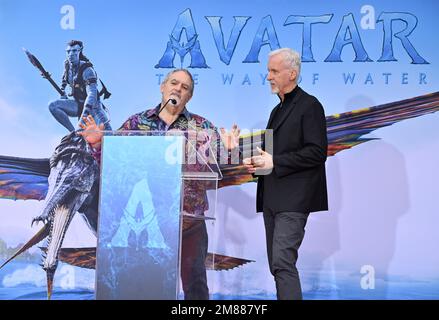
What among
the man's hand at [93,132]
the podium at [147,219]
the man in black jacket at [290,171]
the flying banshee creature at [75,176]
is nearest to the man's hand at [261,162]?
the man in black jacket at [290,171]

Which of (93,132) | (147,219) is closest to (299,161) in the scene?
(147,219)

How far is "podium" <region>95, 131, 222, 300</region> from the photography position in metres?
2.95

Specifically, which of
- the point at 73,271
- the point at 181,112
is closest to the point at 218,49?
the point at 181,112

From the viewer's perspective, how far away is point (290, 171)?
342 cm

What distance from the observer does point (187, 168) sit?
9.95 ft

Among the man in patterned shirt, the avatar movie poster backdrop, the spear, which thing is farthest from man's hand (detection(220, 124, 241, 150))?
the spear

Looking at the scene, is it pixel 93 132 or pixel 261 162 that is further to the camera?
pixel 93 132

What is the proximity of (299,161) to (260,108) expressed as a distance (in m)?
1.41

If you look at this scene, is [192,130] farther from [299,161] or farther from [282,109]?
[299,161]

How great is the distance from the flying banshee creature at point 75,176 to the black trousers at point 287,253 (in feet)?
4.17

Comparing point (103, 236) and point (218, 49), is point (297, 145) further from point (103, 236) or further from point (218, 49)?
point (218, 49)

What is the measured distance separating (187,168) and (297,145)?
71 cm

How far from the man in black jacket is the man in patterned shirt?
26cm

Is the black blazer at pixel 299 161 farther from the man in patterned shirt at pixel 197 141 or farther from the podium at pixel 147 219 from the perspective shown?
the podium at pixel 147 219
